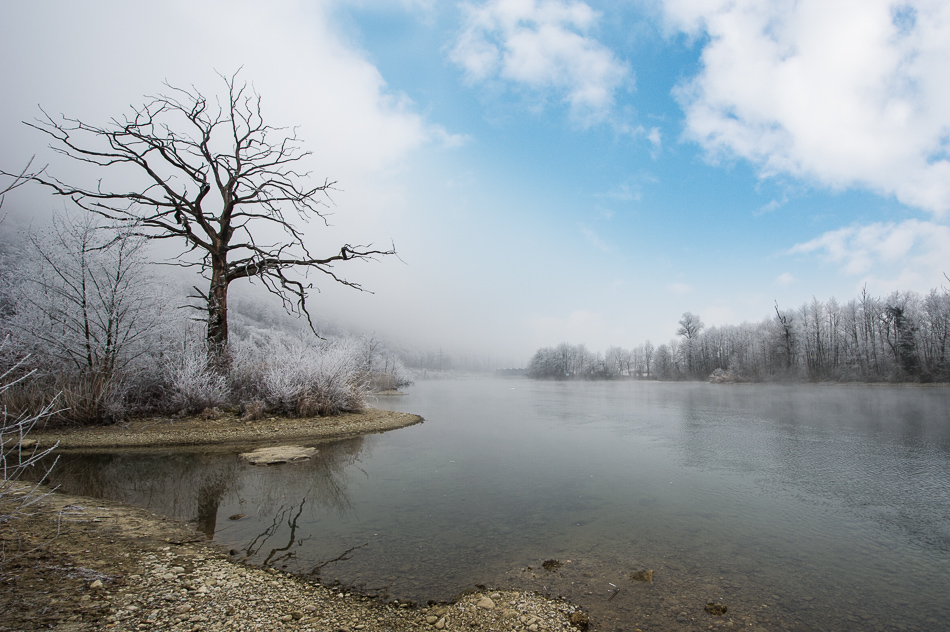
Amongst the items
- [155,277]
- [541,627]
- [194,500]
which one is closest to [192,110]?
[155,277]

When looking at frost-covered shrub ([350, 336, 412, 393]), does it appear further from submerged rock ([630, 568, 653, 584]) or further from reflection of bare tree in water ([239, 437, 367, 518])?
submerged rock ([630, 568, 653, 584])

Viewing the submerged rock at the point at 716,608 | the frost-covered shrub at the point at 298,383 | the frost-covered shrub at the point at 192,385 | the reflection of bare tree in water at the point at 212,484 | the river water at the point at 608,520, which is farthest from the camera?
the frost-covered shrub at the point at 298,383

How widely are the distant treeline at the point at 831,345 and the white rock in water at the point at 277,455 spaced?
5494 cm

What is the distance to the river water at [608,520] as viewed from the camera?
357cm

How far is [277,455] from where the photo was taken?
27.4 ft

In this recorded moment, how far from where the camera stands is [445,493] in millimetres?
6402

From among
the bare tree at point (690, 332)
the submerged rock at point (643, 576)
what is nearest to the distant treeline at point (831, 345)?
the bare tree at point (690, 332)

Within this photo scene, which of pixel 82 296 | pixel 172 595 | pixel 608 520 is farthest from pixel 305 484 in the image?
pixel 82 296

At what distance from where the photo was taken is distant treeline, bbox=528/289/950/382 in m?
41.1

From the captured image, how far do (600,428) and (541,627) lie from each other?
1140cm

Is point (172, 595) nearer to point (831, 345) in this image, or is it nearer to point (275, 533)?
point (275, 533)

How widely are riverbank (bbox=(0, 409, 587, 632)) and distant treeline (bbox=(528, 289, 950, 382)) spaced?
55.1m

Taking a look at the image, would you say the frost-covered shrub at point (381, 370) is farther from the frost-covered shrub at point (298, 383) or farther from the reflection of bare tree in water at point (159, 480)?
the reflection of bare tree in water at point (159, 480)

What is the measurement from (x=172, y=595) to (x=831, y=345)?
69.3m
